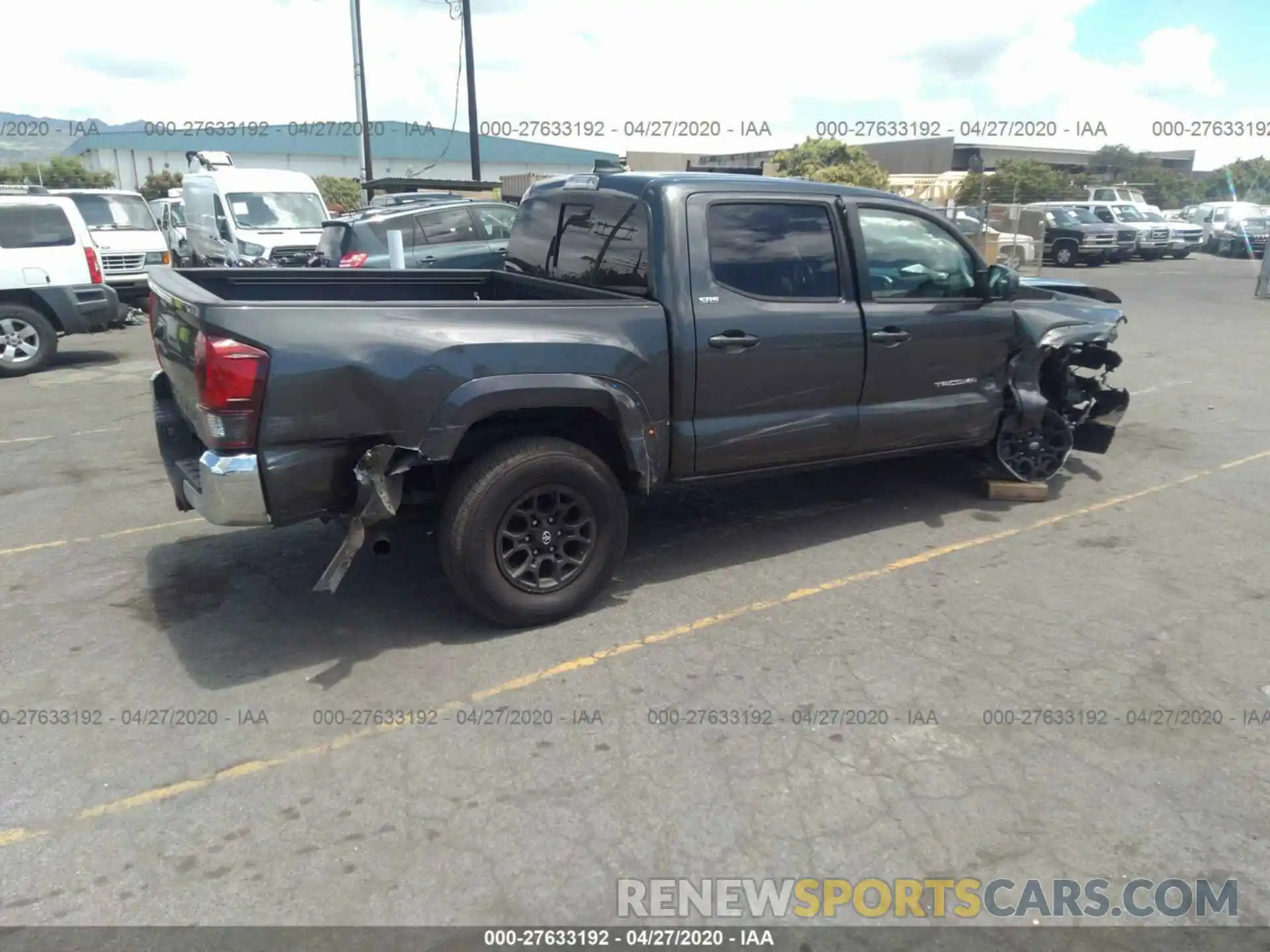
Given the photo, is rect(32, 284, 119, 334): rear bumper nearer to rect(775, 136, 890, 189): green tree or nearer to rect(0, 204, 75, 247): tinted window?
rect(0, 204, 75, 247): tinted window

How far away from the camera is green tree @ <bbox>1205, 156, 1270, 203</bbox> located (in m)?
62.9

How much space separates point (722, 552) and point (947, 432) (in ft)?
5.08

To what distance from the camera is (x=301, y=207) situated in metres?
18.5

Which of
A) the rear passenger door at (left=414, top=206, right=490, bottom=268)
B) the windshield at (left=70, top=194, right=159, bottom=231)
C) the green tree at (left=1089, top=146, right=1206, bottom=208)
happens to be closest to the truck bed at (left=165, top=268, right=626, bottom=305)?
the rear passenger door at (left=414, top=206, right=490, bottom=268)

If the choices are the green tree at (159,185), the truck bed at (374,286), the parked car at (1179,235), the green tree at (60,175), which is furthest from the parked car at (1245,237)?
the green tree at (60,175)

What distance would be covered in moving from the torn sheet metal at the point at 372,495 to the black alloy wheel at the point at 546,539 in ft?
1.59

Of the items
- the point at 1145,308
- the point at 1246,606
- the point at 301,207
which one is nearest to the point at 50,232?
the point at 301,207

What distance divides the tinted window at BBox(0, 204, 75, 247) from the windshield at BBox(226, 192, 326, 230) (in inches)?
266

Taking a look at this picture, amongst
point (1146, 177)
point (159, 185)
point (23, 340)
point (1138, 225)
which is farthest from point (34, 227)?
point (1146, 177)

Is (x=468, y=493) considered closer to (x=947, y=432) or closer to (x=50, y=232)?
(x=947, y=432)

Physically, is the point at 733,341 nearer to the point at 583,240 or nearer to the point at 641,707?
the point at 583,240

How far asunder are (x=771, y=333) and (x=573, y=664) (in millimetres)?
1875

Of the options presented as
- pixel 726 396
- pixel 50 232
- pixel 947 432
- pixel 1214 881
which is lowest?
pixel 1214 881

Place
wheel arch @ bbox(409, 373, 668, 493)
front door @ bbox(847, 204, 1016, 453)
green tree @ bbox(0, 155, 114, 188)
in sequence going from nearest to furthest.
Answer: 1. wheel arch @ bbox(409, 373, 668, 493)
2. front door @ bbox(847, 204, 1016, 453)
3. green tree @ bbox(0, 155, 114, 188)
